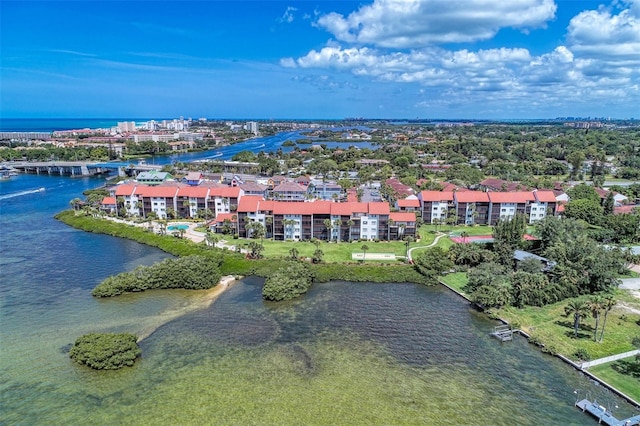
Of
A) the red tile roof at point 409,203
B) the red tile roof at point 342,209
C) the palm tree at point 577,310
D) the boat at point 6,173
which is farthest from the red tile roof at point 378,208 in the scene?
the boat at point 6,173

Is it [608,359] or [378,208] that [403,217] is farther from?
[608,359]

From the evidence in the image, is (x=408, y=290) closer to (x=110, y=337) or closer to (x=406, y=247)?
(x=406, y=247)

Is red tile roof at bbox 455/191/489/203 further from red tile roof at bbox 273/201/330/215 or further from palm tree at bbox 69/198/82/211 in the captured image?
palm tree at bbox 69/198/82/211

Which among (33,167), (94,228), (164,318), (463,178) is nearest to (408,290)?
(164,318)

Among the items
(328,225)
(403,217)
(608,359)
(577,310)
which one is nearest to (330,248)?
(328,225)

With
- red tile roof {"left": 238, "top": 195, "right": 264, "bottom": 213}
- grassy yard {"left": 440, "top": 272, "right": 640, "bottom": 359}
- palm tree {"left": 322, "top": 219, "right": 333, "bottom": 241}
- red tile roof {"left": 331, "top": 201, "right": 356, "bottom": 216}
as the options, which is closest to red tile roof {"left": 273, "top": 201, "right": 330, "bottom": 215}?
red tile roof {"left": 331, "top": 201, "right": 356, "bottom": 216}

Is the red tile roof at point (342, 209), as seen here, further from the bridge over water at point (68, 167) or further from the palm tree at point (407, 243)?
the bridge over water at point (68, 167)
